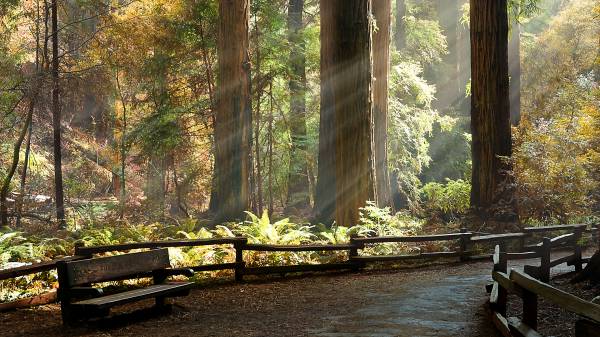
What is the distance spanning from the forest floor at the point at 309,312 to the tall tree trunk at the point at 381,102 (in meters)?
8.99

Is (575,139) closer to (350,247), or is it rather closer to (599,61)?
(599,61)

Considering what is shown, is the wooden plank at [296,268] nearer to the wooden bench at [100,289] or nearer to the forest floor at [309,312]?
the forest floor at [309,312]

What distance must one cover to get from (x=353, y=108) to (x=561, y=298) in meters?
9.66

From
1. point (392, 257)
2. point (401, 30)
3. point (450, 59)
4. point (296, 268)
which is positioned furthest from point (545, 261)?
point (450, 59)

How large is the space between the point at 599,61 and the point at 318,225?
8093mm

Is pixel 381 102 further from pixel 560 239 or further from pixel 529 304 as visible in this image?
pixel 529 304

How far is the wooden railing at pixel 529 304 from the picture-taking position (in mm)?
4566

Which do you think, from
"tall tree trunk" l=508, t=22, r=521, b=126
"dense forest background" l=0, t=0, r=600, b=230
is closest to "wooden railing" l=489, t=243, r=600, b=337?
"dense forest background" l=0, t=0, r=600, b=230

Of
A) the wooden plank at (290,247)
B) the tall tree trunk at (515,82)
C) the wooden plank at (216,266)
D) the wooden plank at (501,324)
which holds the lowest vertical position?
the wooden plank at (501,324)

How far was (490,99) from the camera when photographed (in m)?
17.1

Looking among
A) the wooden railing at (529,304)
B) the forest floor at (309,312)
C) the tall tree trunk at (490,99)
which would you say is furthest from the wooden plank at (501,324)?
the tall tree trunk at (490,99)

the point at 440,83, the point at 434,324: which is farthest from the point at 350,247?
the point at 440,83

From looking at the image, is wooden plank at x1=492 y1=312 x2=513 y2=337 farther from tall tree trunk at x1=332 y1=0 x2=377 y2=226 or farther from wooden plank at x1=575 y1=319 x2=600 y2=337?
tall tree trunk at x1=332 y1=0 x2=377 y2=226

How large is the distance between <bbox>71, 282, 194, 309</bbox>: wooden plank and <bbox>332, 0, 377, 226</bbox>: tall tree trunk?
257 inches
